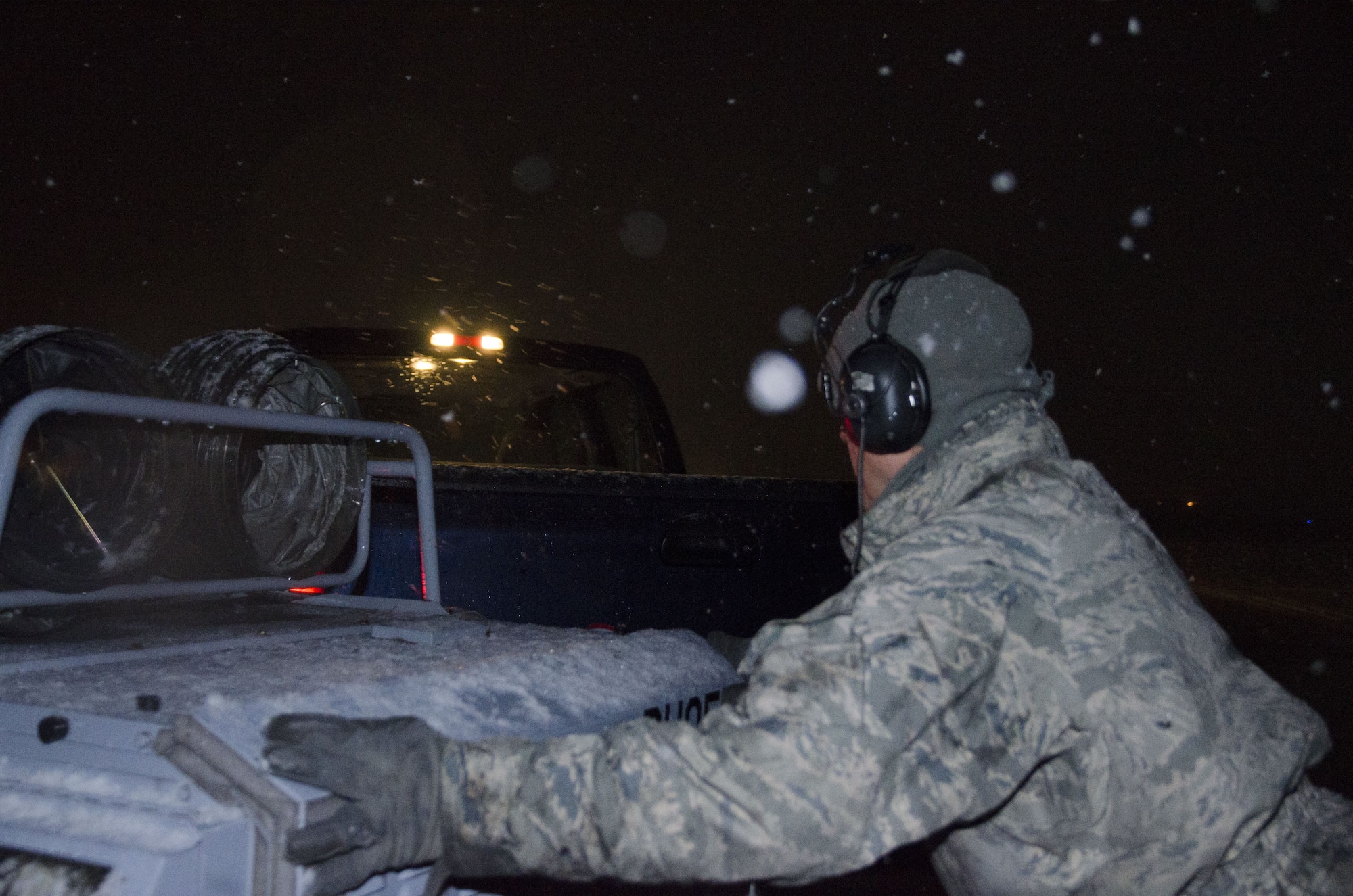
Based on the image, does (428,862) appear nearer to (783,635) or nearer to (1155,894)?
(783,635)

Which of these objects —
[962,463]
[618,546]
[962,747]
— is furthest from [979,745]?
[618,546]

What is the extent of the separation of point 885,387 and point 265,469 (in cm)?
144

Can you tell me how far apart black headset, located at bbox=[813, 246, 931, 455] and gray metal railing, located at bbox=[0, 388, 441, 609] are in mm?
977

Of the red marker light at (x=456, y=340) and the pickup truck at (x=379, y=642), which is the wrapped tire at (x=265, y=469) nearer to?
the pickup truck at (x=379, y=642)

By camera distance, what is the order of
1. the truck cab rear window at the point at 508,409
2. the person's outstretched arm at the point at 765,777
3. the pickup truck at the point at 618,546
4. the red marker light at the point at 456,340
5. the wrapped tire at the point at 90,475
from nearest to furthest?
the person's outstretched arm at the point at 765,777, the wrapped tire at the point at 90,475, the pickup truck at the point at 618,546, the red marker light at the point at 456,340, the truck cab rear window at the point at 508,409

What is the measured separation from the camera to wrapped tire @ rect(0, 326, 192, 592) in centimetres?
186

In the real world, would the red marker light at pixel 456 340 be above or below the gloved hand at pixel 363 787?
above

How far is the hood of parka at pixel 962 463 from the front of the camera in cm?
187

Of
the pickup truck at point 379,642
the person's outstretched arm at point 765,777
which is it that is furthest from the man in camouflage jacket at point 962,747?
the pickup truck at point 379,642

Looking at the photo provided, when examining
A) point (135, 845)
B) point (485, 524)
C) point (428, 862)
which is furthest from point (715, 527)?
point (135, 845)

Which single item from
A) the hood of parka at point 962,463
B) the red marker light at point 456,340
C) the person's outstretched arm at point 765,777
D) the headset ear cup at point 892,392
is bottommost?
the person's outstretched arm at point 765,777

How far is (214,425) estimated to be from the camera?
1844 mm

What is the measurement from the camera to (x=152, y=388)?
197cm

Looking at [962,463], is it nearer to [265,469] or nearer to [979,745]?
→ [979,745]
